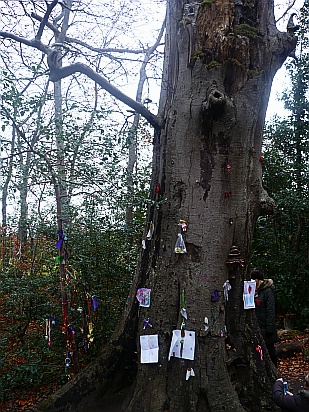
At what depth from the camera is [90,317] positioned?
5.02 metres

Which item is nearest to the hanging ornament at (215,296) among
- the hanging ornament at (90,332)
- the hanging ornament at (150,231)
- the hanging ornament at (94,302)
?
the hanging ornament at (150,231)

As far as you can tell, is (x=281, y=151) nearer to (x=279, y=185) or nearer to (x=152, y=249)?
(x=279, y=185)

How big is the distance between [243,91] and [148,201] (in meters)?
1.36

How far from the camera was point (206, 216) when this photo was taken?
406cm

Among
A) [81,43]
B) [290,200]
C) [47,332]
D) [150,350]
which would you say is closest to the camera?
[150,350]

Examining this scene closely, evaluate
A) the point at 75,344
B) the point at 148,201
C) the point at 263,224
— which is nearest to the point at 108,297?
the point at 75,344

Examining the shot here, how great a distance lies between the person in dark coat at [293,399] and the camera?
3061 millimetres

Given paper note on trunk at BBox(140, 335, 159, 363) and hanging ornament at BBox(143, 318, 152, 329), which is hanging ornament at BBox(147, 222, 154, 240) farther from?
paper note on trunk at BBox(140, 335, 159, 363)

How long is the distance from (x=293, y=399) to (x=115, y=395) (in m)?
1.88

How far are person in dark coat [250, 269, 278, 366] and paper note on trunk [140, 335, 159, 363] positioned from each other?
1.64 m

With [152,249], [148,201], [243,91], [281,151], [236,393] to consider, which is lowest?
[236,393]

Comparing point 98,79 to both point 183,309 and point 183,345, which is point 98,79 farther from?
point 183,345

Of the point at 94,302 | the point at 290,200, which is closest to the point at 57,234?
the point at 94,302

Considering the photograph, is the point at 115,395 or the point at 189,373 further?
the point at 115,395
